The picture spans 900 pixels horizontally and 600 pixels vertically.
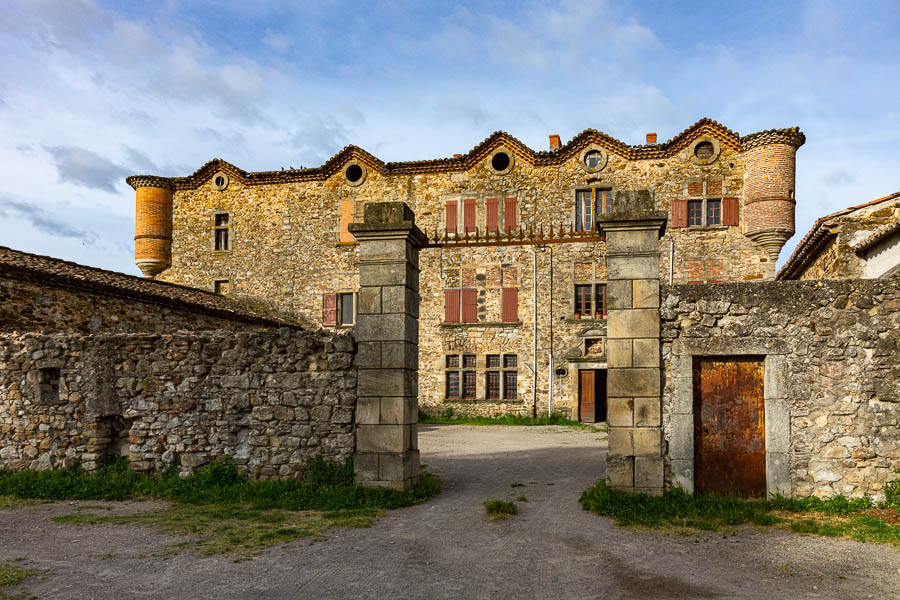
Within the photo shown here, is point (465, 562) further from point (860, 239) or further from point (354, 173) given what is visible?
point (354, 173)

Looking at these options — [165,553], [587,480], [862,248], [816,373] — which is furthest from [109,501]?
[862,248]

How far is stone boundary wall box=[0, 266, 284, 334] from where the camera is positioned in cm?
1222

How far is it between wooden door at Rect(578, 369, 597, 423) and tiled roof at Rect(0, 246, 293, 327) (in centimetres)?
1019

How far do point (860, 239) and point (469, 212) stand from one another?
13.1 metres

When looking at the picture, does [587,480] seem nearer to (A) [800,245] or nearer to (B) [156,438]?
(B) [156,438]

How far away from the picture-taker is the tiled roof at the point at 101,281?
1280 cm

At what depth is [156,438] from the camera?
8.90 meters

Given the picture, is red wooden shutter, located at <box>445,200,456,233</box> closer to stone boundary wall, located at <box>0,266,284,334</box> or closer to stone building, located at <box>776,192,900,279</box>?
stone boundary wall, located at <box>0,266,284,334</box>

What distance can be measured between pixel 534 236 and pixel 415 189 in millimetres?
4725

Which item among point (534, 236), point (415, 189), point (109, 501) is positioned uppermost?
point (415, 189)

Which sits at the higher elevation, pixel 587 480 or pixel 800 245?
pixel 800 245

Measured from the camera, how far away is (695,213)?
21.6 m

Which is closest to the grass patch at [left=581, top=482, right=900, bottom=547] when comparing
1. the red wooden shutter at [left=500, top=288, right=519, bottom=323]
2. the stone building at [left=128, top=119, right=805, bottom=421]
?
the stone building at [left=128, top=119, right=805, bottom=421]

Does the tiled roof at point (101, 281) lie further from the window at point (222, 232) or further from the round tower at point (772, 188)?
the round tower at point (772, 188)
